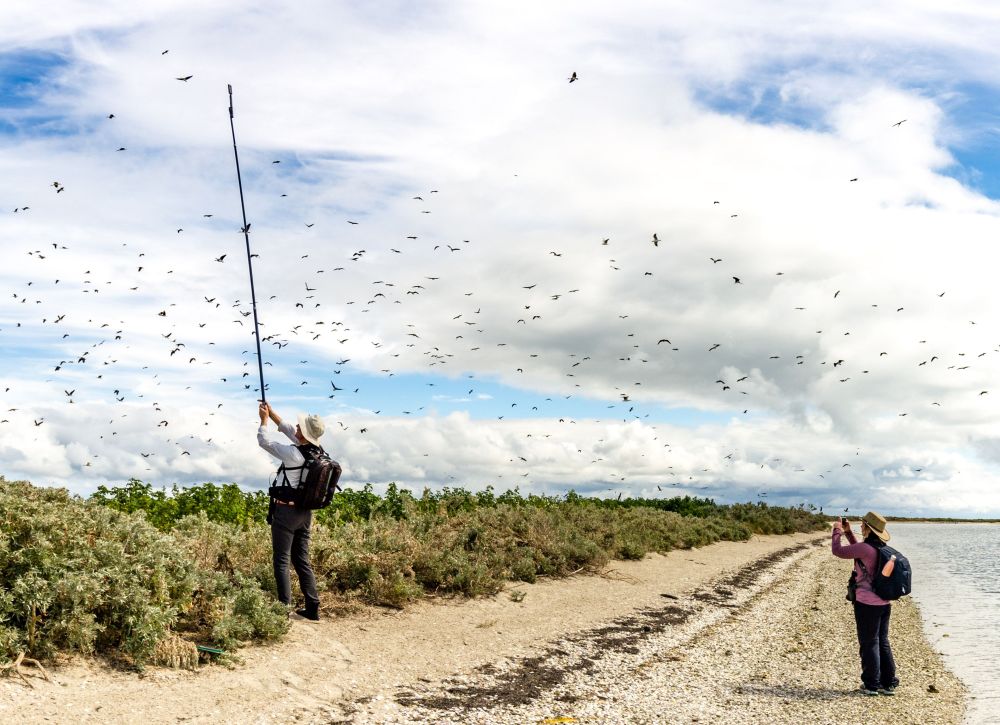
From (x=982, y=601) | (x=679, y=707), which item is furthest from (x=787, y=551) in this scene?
(x=679, y=707)

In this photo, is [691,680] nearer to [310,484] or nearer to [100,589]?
[310,484]

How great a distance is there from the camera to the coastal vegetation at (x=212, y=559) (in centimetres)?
830

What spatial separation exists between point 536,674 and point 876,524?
503 centimetres

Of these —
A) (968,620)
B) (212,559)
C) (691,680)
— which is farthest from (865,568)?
(968,620)

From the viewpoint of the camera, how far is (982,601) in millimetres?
23484

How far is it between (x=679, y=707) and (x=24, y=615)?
23.8 feet

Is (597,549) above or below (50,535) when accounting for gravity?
below

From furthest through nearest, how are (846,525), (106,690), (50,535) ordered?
(846,525) < (50,535) < (106,690)

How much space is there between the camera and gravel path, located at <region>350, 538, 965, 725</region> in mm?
8766

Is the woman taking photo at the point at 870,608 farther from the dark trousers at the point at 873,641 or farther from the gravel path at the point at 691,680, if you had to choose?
the gravel path at the point at 691,680

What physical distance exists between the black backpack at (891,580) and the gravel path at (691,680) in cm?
142

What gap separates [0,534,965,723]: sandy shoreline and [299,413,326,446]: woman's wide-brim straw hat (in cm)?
260

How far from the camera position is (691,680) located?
34.7 feet

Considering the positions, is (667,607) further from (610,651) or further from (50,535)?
(50,535)
